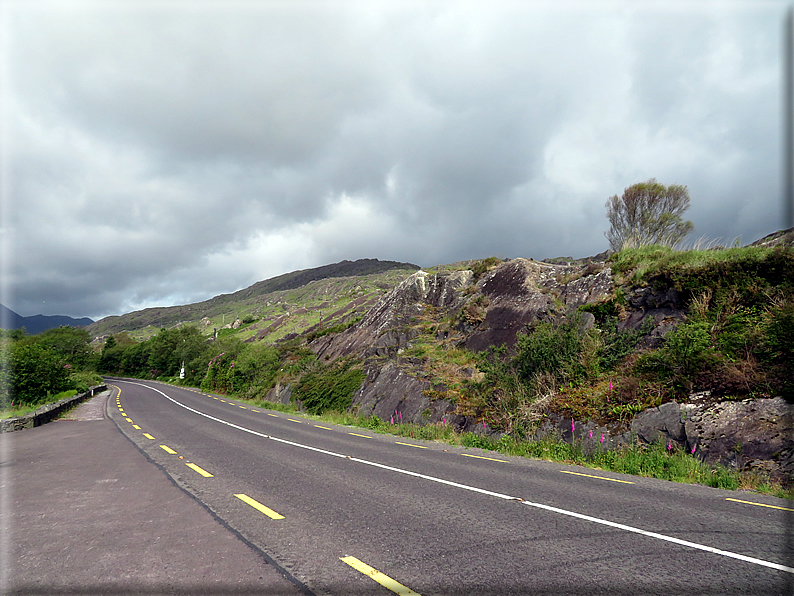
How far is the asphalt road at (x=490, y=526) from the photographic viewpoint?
379 centimetres

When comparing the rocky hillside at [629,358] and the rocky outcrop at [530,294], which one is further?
the rocky outcrop at [530,294]

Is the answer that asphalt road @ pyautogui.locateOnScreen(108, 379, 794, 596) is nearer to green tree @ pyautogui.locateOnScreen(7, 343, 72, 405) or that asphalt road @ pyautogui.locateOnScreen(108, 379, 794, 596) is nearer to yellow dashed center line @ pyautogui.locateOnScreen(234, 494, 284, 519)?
yellow dashed center line @ pyautogui.locateOnScreen(234, 494, 284, 519)

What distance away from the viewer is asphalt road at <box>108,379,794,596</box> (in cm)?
379

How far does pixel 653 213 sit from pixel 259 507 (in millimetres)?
28480

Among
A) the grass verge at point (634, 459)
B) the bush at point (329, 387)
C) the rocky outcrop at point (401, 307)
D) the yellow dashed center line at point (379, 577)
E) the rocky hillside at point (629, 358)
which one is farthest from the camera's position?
the rocky outcrop at point (401, 307)

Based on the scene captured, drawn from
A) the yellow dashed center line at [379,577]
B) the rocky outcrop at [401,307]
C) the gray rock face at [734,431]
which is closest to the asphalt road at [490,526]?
the yellow dashed center line at [379,577]

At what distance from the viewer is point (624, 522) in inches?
210

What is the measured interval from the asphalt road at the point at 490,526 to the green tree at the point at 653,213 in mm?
21926

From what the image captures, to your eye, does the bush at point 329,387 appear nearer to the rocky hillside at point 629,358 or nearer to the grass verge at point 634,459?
the rocky hillside at point 629,358

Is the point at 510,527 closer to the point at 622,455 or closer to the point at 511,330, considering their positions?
the point at 622,455

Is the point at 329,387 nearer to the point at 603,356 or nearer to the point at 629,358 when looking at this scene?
the point at 603,356

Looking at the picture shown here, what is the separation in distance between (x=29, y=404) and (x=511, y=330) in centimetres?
2541

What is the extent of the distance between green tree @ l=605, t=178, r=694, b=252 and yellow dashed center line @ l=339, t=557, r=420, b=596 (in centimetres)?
2602

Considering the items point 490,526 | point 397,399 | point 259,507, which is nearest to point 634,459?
point 490,526
